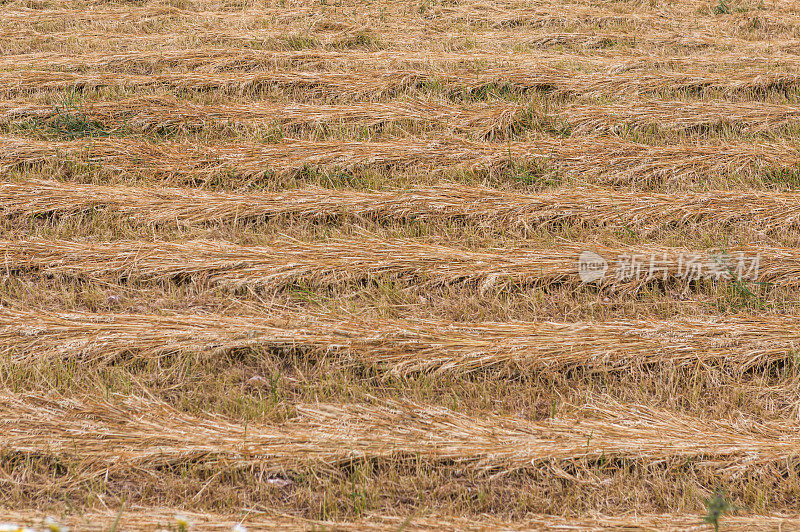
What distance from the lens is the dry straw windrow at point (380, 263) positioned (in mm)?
4344

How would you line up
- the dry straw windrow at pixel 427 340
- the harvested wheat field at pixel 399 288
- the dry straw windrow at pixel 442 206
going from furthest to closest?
the dry straw windrow at pixel 442 206, the dry straw windrow at pixel 427 340, the harvested wheat field at pixel 399 288

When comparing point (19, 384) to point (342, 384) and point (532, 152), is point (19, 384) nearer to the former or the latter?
point (342, 384)

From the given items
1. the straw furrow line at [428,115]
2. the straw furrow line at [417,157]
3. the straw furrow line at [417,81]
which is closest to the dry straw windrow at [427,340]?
the straw furrow line at [417,157]

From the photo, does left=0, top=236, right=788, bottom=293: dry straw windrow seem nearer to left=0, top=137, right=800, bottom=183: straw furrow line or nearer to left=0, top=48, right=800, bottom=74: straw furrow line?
left=0, top=137, right=800, bottom=183: straw furrow line

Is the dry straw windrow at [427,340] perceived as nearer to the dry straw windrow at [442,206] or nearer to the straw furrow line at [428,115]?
the dry straw windrow at [442,206]

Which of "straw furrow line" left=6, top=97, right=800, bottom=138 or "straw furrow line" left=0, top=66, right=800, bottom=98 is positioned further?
"straw furrow line" left=0, top=66, right=800, bottom=98

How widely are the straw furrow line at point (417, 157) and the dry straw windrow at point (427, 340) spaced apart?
186 centimetres

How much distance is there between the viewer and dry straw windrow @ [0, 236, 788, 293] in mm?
4344

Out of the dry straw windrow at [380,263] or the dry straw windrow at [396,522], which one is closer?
the dry straw windrow at [396,522]

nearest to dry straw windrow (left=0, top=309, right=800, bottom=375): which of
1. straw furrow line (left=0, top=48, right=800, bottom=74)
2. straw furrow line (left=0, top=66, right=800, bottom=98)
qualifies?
straw furrow line (left=0, top=66, right=800, bottom=98)

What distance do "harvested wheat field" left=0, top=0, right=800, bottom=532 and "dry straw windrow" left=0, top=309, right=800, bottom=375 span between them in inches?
0.7

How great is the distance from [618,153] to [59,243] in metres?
3.87

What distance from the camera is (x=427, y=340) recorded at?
3789 millimetres

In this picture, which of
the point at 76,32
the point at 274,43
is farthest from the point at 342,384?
the point at 76,32
